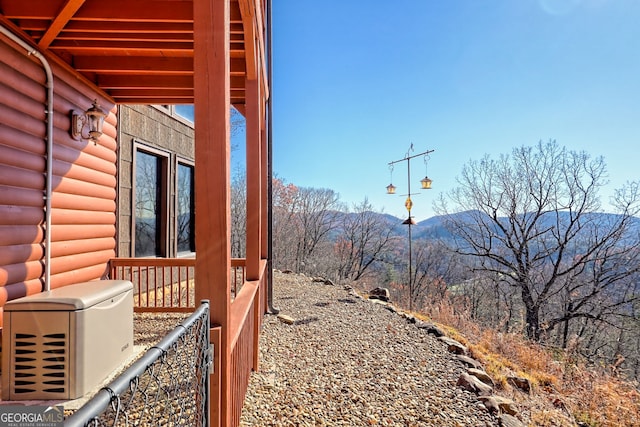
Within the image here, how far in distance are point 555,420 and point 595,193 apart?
9.68 m

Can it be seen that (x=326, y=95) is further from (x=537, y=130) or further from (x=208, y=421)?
(x=208, y=421)

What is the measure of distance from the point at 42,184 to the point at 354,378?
→ 325 cm

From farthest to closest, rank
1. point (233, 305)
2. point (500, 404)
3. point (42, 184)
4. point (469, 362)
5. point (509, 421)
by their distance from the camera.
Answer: point (469, 362), point (500, 404), point (42, 184), point (509, 421), point (233, 305)

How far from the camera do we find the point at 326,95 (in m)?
13.6

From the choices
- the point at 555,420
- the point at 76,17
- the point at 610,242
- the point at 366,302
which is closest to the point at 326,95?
the point at 366,302

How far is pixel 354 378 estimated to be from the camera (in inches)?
119

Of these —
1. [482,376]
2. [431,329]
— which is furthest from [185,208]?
[482,376]

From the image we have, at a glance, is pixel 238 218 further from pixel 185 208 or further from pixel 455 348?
pixel 455 348

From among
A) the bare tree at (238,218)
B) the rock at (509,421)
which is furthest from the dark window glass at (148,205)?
the bare tree at (238,218)

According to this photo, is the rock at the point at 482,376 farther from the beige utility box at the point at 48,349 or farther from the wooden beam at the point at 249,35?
the wooden beam at the point at 249,35

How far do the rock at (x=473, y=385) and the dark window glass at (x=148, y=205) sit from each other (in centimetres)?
432

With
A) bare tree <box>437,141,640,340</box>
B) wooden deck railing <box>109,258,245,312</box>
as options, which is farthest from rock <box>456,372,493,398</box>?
bare tree <box>437,141,640,340</box>

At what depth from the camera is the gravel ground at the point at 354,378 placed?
243 centimetres

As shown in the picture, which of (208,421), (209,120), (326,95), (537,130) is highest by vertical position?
(326,95)
